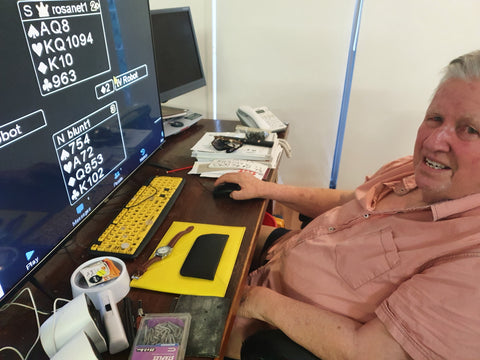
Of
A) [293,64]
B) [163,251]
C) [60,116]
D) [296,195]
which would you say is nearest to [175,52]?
[293,64]

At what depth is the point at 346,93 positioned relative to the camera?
2160mm

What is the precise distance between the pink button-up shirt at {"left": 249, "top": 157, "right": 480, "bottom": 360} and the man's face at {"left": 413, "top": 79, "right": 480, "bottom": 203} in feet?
0.17

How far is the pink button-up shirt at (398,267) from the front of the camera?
0.69 metres

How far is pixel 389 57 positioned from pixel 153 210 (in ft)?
5.61

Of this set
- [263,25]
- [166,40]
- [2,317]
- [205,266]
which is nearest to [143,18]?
[166,40]

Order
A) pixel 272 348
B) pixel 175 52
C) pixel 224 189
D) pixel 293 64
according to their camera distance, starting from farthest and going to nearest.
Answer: pixel 293 64 < pixel 175 52 < pixel 224 189 < pixel 272 348

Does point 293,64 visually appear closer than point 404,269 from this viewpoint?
No

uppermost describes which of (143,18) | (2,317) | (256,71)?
(143,18)

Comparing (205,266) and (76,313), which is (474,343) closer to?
(205,266)

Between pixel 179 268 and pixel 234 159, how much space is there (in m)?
0.66

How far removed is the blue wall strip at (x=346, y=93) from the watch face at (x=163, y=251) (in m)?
1.70

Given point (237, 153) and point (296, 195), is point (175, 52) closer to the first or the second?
point (237, 153)

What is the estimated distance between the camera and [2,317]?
0.70 meters

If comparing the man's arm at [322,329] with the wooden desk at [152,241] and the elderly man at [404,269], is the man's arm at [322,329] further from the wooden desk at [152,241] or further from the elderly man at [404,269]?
the wooden desk at [152,241]
